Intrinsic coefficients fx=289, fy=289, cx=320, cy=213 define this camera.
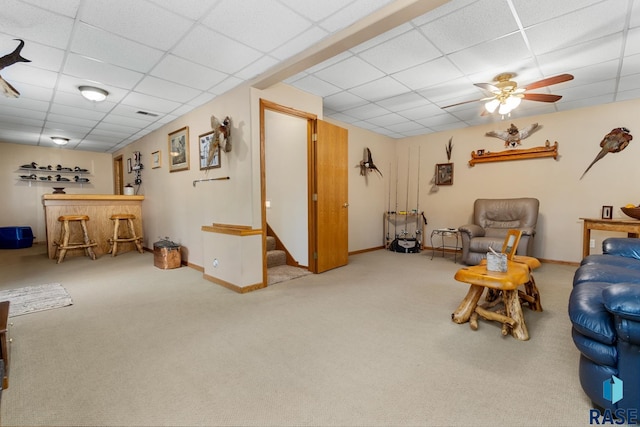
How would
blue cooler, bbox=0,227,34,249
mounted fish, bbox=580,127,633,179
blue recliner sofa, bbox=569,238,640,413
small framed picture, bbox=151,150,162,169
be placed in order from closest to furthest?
1. blue recliner sofa, bbox=569,238,640,413
2. mounted fish, bbox=580,127,633,179
3. small framed picture, bbox=151,150,162,169
4. blue cooler, bbox=0,227,34,249

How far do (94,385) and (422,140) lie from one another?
20.5ft

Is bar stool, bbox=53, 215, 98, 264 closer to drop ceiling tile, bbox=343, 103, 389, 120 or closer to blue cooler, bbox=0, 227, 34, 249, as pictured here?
blue cooler, bbox=0, 227, 34, 249

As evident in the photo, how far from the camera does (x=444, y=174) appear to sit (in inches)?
233

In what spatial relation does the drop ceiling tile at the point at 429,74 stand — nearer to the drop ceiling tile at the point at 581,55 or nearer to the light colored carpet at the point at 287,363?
the drop ceiling tile at the point at 581,55

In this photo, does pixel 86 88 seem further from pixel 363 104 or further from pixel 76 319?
pixel 363 104

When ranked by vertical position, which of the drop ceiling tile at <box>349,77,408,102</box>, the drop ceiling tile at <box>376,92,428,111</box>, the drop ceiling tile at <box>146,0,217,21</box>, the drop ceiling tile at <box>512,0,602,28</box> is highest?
the drop ceiling tile at <box>512,0,602,28</box>

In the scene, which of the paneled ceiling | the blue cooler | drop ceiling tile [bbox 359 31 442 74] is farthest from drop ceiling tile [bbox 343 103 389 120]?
the blue cooler

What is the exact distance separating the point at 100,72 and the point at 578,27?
14.7 ft

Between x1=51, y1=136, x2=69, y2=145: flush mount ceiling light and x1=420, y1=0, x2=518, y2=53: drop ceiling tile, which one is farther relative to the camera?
x1=51, y1=136, x2=69, y2=145: flush mount ceiling light

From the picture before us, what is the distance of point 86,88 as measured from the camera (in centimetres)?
343

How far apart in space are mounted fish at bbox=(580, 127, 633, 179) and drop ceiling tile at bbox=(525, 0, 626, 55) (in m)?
2.52

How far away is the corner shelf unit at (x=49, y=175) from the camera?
22.1ft

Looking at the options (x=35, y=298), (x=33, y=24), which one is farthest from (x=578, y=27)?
(x=35, y=298)

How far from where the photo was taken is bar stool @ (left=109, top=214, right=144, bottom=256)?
216 inches
